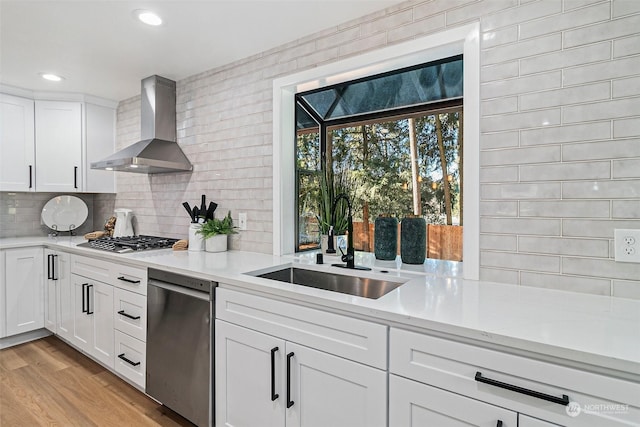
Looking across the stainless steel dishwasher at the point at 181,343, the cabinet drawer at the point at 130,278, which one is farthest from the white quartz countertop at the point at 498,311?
the cabinet drawer at the point at 130,278

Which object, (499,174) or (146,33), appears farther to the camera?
(146,33)

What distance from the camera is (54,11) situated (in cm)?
189

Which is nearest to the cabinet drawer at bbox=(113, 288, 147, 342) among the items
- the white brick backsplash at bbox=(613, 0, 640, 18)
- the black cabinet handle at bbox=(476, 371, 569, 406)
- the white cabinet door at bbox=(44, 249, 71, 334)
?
the white cabinet door at bbox=(44, 249, 71, 334)

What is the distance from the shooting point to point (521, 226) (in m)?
1.46

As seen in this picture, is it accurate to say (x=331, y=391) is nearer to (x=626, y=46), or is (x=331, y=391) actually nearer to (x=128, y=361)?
(x=128, y=361)

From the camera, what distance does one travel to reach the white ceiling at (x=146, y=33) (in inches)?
72.2

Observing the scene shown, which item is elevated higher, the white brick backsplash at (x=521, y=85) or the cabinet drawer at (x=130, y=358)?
the white brick backsplash at (x=521, y=85)

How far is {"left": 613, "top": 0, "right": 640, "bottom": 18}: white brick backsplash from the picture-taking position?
1.24m

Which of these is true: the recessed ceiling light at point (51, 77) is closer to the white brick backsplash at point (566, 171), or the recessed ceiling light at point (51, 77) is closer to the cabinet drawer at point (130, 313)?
the cabinet drawer at point (130, 313)

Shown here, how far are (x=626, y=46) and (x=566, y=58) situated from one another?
182mm

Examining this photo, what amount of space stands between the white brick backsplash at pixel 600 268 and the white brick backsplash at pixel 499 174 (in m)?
0.40

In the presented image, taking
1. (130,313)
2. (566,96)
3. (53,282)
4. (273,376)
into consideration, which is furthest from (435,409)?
(53,282)

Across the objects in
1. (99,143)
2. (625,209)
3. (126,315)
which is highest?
(99,143)

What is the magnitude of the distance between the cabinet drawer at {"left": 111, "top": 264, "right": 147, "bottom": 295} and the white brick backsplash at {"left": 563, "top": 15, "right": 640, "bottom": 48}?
8.10ft
